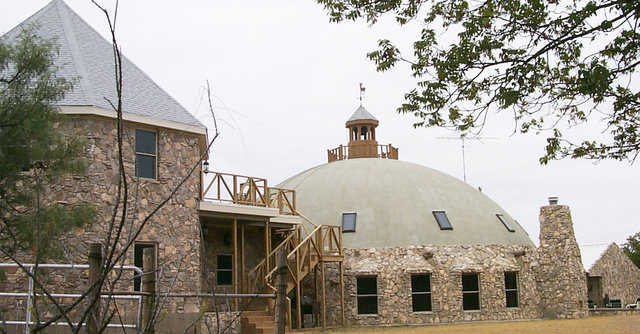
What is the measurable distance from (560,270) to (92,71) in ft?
67.3

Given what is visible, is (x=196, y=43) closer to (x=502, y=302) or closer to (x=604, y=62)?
(x=604, y=62)

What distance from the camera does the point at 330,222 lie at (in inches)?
1120

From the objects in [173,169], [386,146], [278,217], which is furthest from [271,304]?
[386,146]

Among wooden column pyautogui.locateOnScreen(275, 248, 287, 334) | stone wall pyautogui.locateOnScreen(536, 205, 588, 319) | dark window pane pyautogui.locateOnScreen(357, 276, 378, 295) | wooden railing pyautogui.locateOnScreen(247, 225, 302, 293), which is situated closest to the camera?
wooden column pyautogui.locateOnScreen(275, 248, 287, 334)

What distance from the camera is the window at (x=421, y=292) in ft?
86.3

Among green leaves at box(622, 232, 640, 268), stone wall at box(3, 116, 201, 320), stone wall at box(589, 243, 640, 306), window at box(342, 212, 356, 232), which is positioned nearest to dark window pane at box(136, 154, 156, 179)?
stone wall at box(3, 116, 201, 320)

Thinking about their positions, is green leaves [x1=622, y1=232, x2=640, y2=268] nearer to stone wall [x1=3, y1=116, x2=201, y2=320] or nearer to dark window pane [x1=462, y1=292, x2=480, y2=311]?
dark window pane [x1=462, y1=292, x2=480, y2=311]

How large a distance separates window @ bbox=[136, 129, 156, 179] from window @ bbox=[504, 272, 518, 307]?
16208 mm

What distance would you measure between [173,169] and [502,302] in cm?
1537

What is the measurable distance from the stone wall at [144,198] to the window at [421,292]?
434 inches

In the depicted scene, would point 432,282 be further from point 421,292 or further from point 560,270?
point 560,270

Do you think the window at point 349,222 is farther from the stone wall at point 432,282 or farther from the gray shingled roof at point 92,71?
the gray shingled roof at point 92,71

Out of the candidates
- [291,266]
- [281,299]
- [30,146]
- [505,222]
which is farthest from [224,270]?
[281,299]

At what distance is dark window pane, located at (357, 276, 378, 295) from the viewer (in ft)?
86.5
